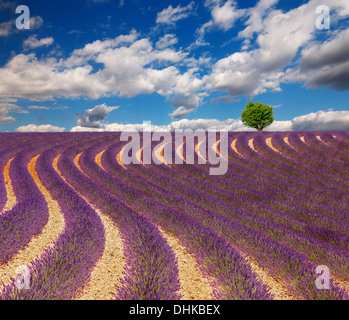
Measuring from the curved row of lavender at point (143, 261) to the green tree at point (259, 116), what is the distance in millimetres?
35838

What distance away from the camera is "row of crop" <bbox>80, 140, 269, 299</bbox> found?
2.48 meters

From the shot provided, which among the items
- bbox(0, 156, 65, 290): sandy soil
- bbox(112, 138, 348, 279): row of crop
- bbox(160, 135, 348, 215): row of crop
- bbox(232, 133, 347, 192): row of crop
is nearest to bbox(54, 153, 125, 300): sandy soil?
bbox(0, 156, 65, 290): sandy soil

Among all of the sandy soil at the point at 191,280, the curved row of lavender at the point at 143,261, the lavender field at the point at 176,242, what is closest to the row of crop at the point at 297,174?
the lavender field at the point at 176,242

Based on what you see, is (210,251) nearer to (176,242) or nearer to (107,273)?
(176,242)

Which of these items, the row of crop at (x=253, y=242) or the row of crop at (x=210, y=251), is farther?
the row of crop at (x=253, y=242)

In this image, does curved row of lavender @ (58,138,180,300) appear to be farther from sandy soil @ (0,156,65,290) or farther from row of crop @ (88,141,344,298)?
sandy soil @ (0,156,65,290)

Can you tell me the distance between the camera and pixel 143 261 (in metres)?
2.92

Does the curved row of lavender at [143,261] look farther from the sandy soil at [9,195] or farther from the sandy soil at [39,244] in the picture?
the sandy soil at [9,195]

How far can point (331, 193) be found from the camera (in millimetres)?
6285

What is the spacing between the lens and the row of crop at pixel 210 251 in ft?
8.13

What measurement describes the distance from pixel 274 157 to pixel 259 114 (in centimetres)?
2741

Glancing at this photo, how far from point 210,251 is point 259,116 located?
37.1 meters
